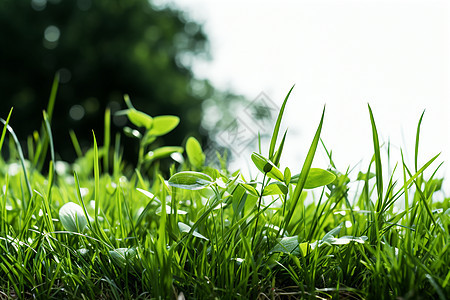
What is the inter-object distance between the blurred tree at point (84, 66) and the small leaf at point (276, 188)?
12.5 m

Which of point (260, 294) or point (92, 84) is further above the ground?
point (260, 294)

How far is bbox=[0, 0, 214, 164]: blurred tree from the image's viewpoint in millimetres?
13484

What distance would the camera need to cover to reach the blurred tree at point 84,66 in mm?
13484

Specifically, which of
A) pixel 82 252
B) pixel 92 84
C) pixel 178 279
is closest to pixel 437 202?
pixel 178 279

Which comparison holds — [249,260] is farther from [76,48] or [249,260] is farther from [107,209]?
[76,48]

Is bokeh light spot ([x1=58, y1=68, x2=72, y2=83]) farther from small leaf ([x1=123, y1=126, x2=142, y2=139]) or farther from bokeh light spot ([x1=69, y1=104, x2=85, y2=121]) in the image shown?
small leaf ([x1=123, y1=126, x2=142, y2=139])

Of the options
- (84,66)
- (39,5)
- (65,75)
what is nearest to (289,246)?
(84,66)

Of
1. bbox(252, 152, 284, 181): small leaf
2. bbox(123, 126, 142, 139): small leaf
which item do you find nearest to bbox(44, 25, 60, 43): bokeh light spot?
bbox(123, 126, 142, 139): small leaf

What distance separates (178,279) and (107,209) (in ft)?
1.75

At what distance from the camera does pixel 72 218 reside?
3.07 feet

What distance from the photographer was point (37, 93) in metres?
13.8

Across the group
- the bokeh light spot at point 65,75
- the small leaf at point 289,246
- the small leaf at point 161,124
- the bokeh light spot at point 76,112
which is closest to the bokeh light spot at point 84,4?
the bokeh light spot at point 65,75

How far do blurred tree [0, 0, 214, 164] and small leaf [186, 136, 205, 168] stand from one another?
12167 mm

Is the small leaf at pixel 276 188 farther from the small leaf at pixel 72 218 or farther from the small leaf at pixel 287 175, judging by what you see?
the small leaf at pixel 72 218
